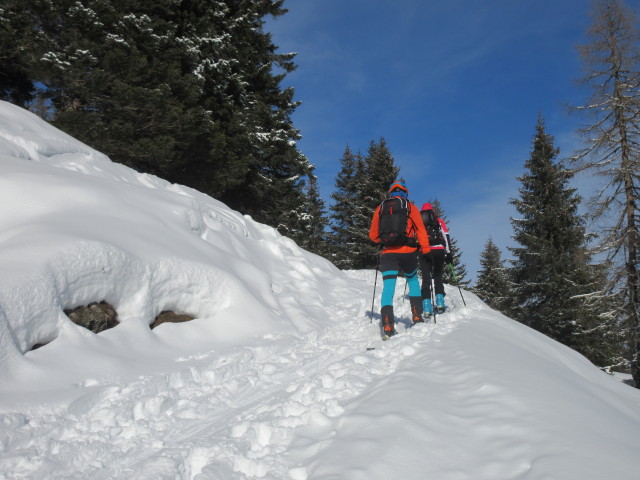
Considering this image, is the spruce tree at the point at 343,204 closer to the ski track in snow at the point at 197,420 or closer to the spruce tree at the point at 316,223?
the spruce tree at the point at 316,223

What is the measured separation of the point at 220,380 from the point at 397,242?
3.31 meters

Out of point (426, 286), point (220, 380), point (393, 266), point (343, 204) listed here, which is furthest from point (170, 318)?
point (343, 204)

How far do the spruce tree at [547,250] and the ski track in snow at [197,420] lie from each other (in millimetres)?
16598

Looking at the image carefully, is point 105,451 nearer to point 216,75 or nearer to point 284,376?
point 284,376

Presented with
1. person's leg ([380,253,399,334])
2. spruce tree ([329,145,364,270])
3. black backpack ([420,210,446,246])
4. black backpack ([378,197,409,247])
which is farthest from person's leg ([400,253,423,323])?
spruce tree ([329,145,364,270])

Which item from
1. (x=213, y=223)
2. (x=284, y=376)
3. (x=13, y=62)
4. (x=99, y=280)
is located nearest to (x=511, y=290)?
(x=213, y=223)

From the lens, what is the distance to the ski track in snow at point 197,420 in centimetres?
235

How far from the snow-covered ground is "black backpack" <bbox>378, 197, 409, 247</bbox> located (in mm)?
1420

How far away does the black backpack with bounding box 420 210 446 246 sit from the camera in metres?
7.87

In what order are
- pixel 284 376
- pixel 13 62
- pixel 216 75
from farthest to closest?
pixel 216 75 → pixel 13 62 → pixel 284 376

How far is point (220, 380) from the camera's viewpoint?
403 cm

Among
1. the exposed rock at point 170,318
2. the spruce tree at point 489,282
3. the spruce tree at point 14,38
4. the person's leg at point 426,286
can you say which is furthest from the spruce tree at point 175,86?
the spruce tree at point 489,282

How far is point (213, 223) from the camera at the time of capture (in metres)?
8.53

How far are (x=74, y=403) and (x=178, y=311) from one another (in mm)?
2374
